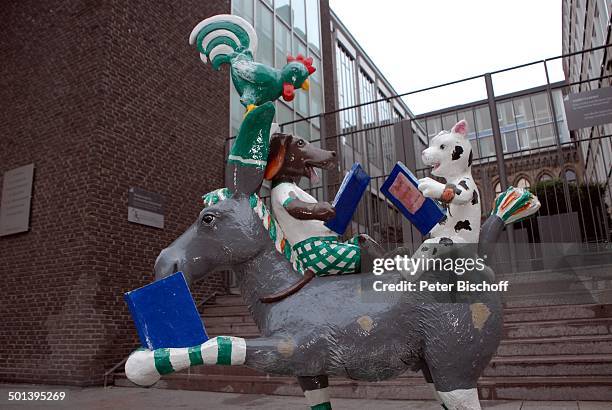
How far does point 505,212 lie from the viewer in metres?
1.84

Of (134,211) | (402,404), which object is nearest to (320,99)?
(134,211)

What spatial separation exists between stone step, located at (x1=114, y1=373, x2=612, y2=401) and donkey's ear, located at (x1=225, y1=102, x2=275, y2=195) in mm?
2725

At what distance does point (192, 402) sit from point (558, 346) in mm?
3233

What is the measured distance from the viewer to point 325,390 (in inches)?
75.9

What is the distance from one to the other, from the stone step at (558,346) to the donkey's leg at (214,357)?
3262 mm

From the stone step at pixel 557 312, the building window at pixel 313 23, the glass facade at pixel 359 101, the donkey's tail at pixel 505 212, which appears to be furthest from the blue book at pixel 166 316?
the building window at pixel 313 23

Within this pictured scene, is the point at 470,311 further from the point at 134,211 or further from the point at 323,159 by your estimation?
the point at 134,211

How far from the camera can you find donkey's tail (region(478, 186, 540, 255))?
71.9 inches

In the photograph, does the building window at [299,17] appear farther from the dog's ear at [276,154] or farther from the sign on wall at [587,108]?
the dog's ear at [276,154]

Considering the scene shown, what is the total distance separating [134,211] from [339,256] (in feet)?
16.4

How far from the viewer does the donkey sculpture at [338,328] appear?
1636mm

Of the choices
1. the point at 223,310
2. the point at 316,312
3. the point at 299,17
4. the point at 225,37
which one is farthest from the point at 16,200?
the point at 299,17

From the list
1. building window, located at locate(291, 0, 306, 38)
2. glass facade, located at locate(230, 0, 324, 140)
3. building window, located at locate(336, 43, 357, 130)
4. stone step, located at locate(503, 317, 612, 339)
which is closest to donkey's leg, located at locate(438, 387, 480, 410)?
stone step, located at locate(503, 317, 612, 339)

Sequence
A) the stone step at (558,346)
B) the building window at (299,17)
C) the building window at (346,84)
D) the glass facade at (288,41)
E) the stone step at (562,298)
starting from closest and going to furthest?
1. the stone step at (558,346)
2. the stone step at (562,298)
3. the glass facade at (288,41)
4. the building window at (299,17)
5. the building window at (346,84)
